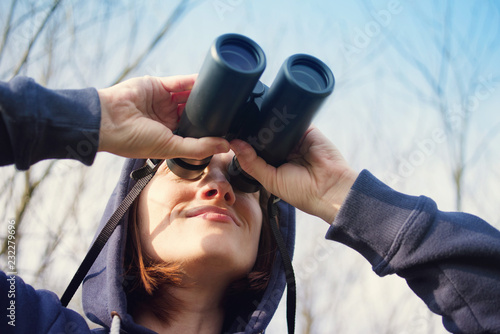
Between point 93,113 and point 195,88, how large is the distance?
312 millimetres

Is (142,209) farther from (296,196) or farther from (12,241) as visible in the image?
(12,241)

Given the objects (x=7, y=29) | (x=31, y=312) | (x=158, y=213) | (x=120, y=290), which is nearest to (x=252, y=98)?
(x=158, y=213)

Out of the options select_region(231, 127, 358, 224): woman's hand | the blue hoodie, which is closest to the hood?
the blue hoodie

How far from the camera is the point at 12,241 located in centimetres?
360

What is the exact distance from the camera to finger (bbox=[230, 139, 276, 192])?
5.17 feet

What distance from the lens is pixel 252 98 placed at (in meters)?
1.55

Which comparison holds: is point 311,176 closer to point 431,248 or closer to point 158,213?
point 431,248

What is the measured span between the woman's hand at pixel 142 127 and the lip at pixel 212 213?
11.3 inches

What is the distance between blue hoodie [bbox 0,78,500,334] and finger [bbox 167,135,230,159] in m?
0.26

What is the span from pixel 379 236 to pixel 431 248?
153 mm

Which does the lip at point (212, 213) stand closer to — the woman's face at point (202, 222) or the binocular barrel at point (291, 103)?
the woman's face at point (202, 222)

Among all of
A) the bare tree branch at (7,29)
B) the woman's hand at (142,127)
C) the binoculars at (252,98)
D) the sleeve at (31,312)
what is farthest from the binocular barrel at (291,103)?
the bare tree branch at (7,29)

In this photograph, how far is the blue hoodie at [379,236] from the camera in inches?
47.9

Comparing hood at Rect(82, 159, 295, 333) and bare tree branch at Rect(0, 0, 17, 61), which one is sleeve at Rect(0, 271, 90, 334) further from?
bare tree branch at Rect(0, 0, 17, 61)
